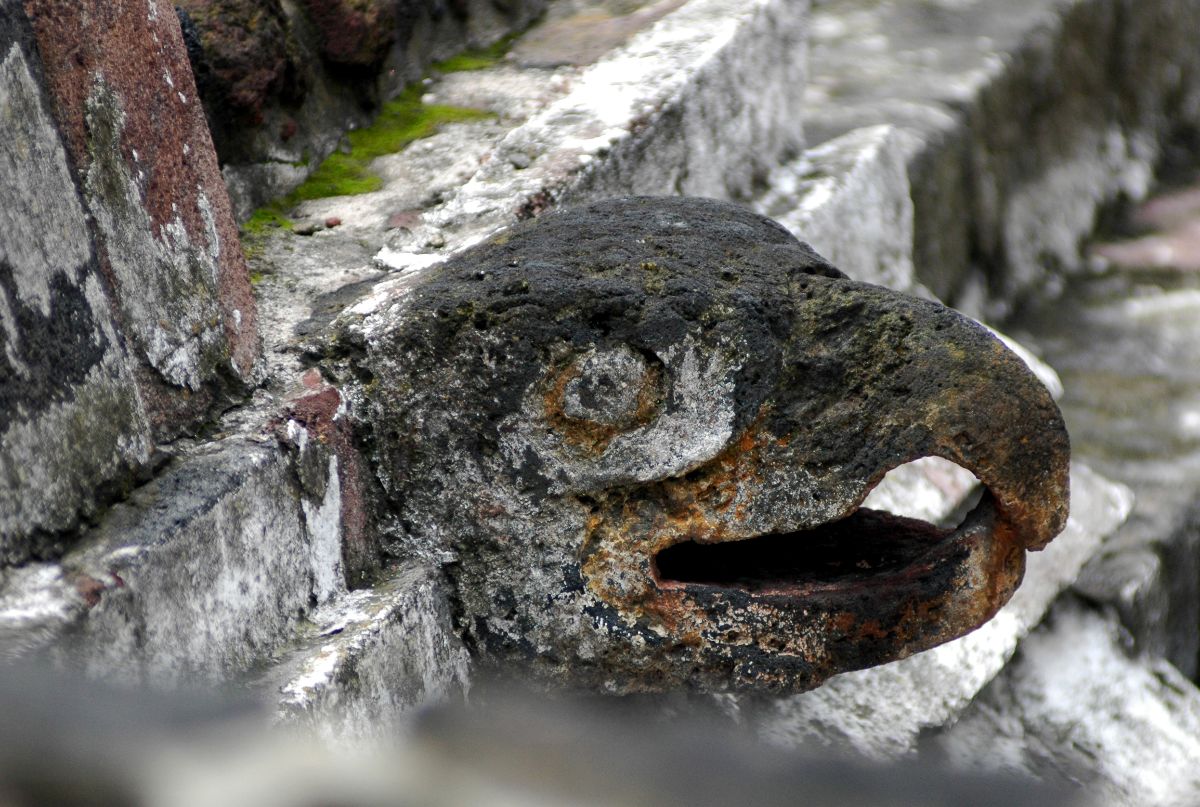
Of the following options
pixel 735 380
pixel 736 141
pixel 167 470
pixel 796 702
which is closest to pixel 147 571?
pixel 167 470

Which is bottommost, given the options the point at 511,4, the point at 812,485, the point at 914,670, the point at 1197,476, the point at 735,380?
the point at 1197,476

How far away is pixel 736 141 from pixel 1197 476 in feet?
4.09

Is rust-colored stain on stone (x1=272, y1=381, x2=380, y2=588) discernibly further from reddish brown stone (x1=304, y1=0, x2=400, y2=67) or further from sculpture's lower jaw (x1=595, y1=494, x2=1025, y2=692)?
reddish brown stone (x1=304, y1=0, x2=400, y2=67)

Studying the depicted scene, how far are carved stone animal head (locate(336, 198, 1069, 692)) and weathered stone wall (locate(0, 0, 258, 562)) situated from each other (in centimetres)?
19

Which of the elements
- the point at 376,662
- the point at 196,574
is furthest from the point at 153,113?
the point at 376,662

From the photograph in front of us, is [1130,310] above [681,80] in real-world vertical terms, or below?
below

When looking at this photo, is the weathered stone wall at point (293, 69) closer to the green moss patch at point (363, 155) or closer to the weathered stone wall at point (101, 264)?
the green moss patch at point (363, 155)

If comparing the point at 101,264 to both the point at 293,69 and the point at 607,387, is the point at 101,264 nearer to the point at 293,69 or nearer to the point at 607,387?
the point at 607,387

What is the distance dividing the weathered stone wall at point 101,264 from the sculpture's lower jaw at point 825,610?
550 millimetres

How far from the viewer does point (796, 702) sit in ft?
6.33

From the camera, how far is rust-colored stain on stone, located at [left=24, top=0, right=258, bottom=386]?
1.12 metres

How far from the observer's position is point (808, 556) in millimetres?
1508

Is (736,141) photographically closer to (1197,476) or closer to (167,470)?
(1197,476)

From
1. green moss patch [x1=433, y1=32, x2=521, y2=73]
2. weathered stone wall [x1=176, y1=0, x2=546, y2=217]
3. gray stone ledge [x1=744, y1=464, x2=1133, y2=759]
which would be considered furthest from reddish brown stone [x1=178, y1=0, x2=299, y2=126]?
gray stone ledge [x1=744, y1=464, x2=1133, y2=759]
